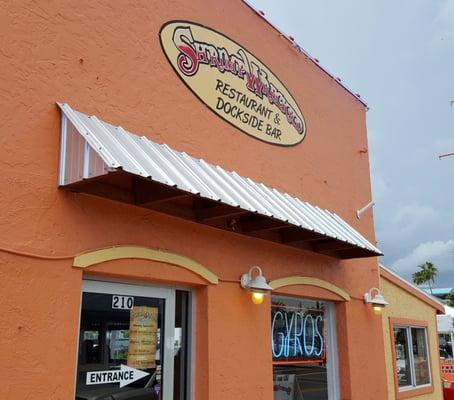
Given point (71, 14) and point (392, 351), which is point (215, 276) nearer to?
point (71, 14)

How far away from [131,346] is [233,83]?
3.69m

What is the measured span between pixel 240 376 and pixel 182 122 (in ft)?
9.77

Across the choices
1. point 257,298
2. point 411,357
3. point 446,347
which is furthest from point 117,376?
point 446,347

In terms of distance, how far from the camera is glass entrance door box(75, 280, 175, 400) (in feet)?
15.4

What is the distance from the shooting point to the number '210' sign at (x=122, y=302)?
4.99 metres

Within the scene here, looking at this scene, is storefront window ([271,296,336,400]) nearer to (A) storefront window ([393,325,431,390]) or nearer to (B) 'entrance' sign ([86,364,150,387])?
(B) 'entrance' sign ([86,364,150,387])

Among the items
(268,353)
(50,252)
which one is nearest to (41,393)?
(50,252)

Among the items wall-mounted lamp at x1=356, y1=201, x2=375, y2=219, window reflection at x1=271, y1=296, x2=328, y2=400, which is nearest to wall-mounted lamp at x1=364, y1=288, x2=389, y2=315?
window reflection at x1=271, y1=296, x2=328, y2=400

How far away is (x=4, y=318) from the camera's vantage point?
390 centimetres

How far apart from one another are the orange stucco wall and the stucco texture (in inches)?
37.1

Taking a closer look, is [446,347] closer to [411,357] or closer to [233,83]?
[411,357]

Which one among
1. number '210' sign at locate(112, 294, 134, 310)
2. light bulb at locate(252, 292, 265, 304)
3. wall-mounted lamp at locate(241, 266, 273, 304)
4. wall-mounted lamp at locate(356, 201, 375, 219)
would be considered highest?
wall-mounted lamp at locate(356, 201, 375, 219)

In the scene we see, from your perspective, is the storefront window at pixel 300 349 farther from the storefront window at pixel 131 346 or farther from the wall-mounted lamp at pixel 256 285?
the storefront window at pixel 131 346

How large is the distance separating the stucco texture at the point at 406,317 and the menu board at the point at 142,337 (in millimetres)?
5874
